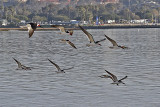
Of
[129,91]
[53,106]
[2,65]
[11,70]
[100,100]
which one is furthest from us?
[2,65]

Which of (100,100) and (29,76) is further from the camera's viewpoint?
(29,76)

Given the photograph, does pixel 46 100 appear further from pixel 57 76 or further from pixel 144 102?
pixel 57 76

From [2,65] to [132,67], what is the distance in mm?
17363

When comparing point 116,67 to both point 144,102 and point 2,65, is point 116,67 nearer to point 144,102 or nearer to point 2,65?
point 2,65

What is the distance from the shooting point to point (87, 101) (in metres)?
40.6

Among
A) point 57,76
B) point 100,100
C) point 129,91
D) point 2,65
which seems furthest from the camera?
point 2,65

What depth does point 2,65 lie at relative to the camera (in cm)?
7156

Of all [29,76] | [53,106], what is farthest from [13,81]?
[53,106]

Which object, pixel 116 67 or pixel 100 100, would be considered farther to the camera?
pixel 116 67

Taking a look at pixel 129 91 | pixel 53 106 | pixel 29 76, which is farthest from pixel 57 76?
pixel 53 106

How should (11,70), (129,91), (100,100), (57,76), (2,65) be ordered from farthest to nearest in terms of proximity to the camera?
(2,65), (11,70), (57,76), (129,91), (100,100)

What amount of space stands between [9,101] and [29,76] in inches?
675

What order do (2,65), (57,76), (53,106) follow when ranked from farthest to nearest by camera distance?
(2,65) < (57,76) < (53,106)

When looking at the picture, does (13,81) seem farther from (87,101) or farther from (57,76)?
(87,101)
